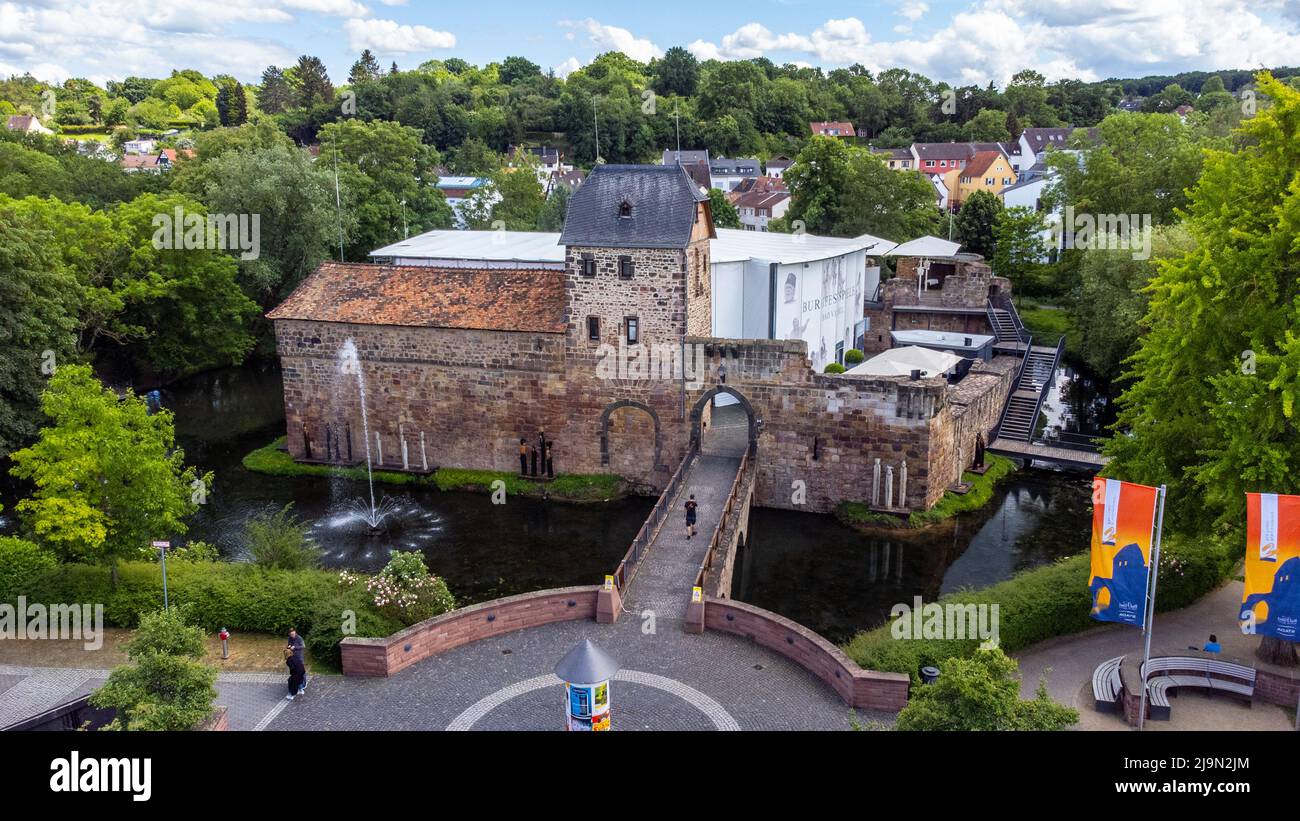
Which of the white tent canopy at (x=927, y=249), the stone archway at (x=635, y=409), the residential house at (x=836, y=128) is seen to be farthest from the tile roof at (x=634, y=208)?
the residential house at (x=836, y=128)

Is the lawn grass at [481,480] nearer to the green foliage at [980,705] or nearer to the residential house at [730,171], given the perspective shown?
the green foliage at [980,705]

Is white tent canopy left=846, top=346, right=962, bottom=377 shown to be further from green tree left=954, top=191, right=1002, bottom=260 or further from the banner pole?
green tree left=954, top=191, right=1002, bottom=260

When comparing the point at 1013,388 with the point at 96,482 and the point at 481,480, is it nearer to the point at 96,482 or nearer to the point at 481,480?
the point at 481,480

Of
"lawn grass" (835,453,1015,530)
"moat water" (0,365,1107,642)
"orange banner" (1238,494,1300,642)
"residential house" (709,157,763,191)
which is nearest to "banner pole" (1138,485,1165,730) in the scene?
"orange banner" (1238,494,1300,642)

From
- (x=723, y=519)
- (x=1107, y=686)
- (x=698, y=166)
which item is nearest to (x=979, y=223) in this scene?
(x=698, y=166)

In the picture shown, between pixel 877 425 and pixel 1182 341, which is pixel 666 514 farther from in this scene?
pixel 1182 341

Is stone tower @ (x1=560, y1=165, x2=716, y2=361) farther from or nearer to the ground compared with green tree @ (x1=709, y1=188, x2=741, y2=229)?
nearer to the ground
